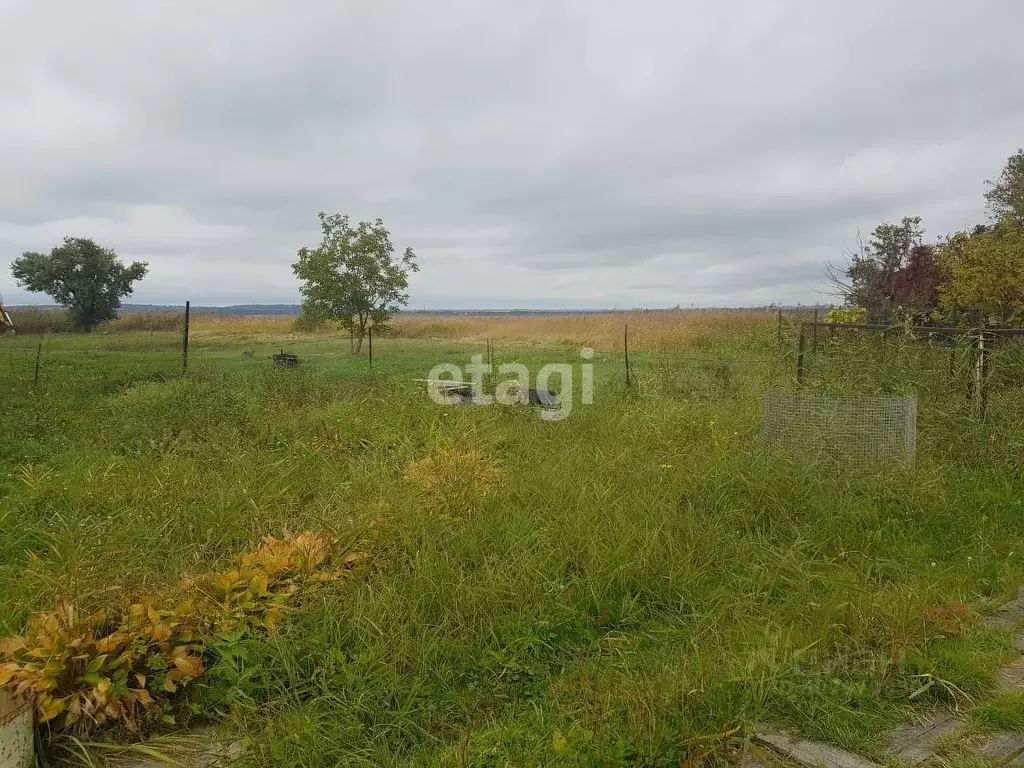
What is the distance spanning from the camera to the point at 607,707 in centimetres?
236

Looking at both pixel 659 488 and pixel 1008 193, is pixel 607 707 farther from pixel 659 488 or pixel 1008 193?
pixel 1008 193

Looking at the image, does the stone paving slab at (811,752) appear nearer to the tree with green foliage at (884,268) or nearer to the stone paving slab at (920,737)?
the stone paving slab at (920,737)

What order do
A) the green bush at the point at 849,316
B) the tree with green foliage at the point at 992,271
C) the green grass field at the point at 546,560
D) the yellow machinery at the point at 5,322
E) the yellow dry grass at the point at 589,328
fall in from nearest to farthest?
1. the green grass field at the point at 546,560
2. the yellow machinery at the point at 5,322
3. the tree with green foliage at the point at 992,271
4. the green bush at the point at 849,316
5. the yellow dry grass at the point at 589,328

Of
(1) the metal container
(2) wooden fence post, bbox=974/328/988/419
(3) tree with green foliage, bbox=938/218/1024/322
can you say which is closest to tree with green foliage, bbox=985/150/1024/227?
(3) tree with green foliage, bbox=938/218/1024/322

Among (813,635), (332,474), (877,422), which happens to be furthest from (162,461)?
(877,422)

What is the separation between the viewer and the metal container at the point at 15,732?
218cm

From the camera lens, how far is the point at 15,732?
7.34 feet

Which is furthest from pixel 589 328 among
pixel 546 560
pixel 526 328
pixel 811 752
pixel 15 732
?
pixel 15 732

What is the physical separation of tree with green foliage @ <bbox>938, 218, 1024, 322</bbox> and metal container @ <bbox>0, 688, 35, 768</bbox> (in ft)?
42.0

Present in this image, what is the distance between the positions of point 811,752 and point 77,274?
2692 cm

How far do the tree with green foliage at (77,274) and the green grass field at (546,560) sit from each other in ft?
59.4

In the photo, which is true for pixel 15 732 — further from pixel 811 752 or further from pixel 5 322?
pixel 5 322

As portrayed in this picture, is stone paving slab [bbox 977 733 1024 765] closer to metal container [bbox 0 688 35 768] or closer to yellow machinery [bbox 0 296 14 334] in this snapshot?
metal container [bbox 0 688 35 768]

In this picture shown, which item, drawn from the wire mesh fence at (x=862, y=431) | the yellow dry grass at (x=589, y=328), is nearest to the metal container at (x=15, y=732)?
the wire mesh fence at (x=862, y=431)
